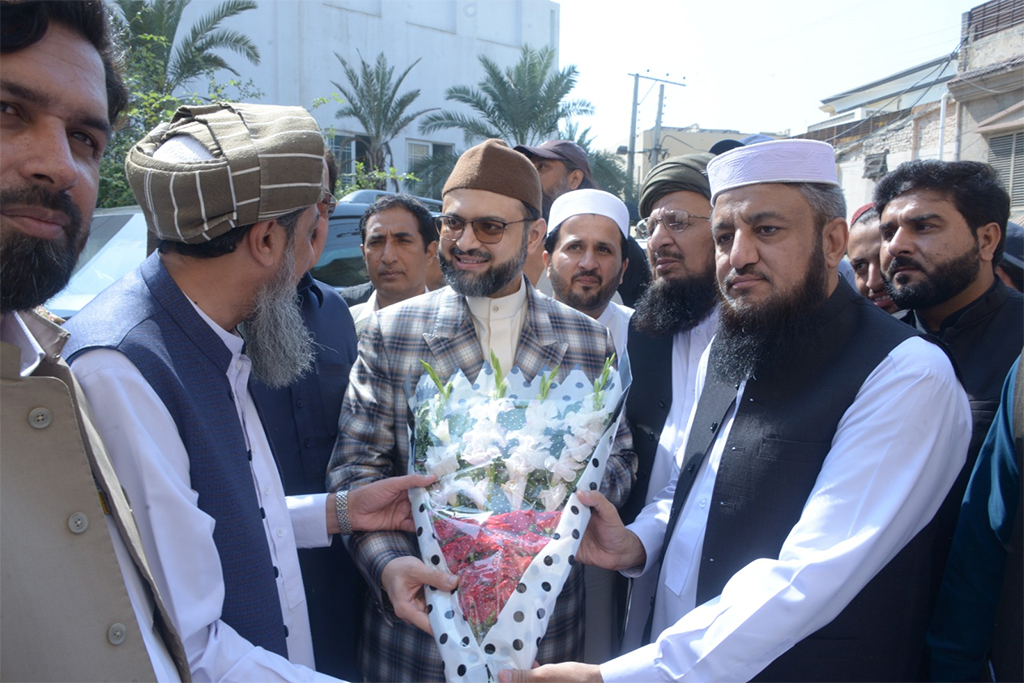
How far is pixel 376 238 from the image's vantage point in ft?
14.2

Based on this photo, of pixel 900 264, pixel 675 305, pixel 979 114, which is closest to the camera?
pixel 900 264

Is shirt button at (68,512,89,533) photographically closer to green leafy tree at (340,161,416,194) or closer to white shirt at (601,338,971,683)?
white shirt at (601,338,971,683)

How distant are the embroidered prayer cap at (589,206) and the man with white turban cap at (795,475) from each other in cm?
146

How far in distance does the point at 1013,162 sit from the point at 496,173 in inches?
669

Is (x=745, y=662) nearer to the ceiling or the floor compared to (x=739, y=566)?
nearer to the floor

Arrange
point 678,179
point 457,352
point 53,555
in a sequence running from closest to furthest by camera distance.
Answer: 1. point 53,555
2. point 457,352
3. point 678,179

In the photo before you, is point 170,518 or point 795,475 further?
point 795,475

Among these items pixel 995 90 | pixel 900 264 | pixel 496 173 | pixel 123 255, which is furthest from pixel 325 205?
pixel 995 90

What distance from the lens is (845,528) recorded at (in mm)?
1746

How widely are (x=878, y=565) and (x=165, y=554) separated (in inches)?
70.5

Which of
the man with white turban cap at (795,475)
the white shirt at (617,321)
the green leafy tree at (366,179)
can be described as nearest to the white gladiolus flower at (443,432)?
the man with white turban cap at (795,475)

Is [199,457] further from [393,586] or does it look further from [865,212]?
[865,212]

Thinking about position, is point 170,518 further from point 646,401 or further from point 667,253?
point 667,253

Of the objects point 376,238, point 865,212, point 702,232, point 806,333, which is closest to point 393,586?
point 806,333
